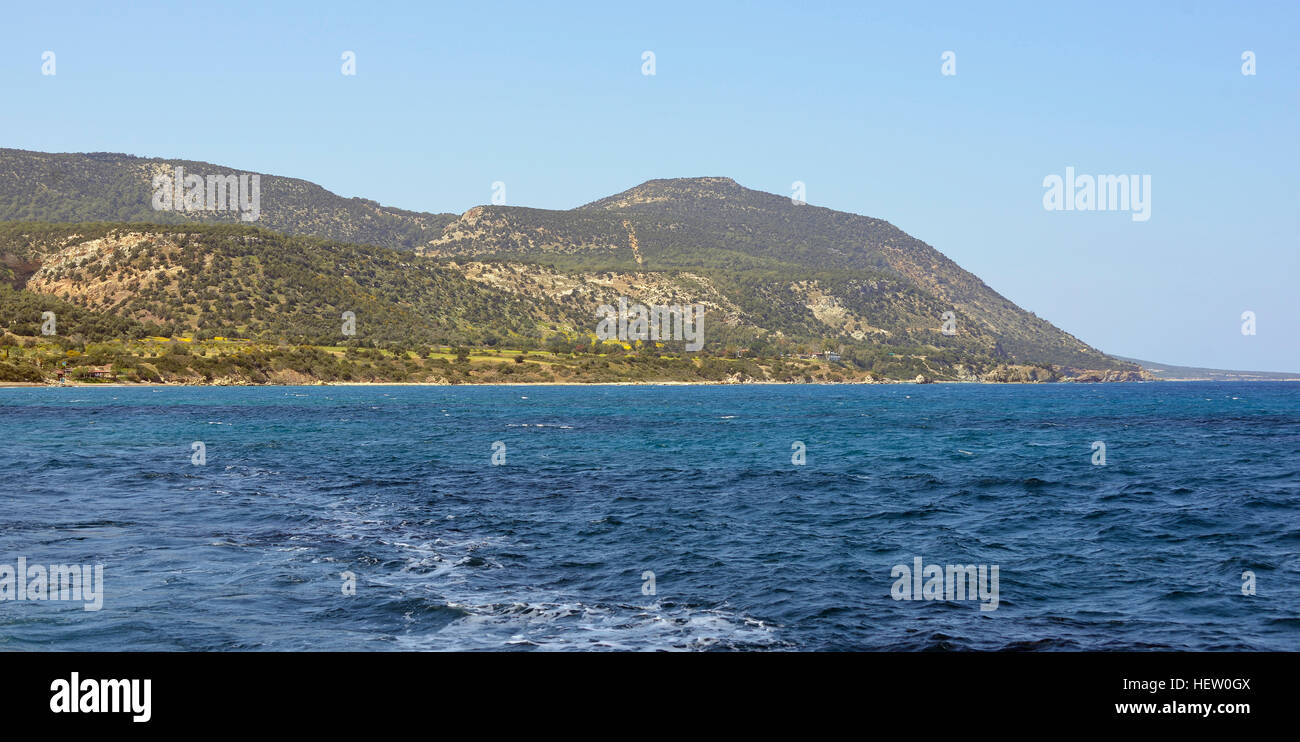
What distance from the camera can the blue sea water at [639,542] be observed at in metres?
17.1

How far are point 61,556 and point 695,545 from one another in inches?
611

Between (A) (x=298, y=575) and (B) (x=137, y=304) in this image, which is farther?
(B) (x=137, y=304)

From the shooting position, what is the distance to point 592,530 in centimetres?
2889

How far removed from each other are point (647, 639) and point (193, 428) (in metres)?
68.7

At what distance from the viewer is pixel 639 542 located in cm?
2666

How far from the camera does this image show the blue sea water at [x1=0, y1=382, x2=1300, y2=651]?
17078mm
